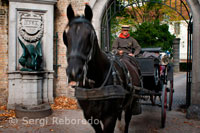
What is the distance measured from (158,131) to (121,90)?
9.74 ft

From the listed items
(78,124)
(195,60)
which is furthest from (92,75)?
(195,60)

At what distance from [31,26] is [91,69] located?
591 centimetres

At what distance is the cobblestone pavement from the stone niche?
45.2 inches

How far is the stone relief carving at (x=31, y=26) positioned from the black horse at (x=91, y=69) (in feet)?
17.5

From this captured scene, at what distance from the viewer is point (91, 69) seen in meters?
Result: 2.87

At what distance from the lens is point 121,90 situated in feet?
10.5

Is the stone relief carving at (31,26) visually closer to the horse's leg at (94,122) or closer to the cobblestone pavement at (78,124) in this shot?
the cobblestone pavement at (78,124)

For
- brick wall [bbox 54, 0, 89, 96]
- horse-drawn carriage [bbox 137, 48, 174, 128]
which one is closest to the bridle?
horse-drawn carriage [bbox 137, 48, 174, 128]

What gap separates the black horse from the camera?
7.73 ft

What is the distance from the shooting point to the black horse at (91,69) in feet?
7.73

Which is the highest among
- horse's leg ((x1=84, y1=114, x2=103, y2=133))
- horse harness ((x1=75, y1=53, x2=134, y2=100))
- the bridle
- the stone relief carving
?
the stone relief carving

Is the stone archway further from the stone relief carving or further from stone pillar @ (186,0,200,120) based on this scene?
the stone relief carving

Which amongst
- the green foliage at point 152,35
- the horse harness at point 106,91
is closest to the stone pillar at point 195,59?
the horse harness at point 106,91

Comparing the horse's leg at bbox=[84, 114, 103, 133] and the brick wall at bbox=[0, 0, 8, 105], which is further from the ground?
the brick wall at bbox=[0, 0, 8, 105]
